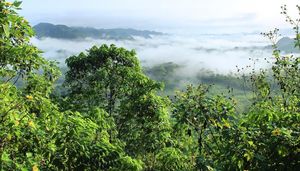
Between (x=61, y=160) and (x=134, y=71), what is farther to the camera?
(x=134, y=71)

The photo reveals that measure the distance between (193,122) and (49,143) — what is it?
3911mm

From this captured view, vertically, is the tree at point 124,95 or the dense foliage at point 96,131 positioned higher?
the dense foliage at point 96,131

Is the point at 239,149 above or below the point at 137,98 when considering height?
above

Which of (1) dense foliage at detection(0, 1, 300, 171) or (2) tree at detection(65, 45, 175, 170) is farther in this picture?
(2) tree at detection(65, 45, 175, 170)

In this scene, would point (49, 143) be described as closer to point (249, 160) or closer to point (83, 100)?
point (249, 160)

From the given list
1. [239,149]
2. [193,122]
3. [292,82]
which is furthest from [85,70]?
[239,149]

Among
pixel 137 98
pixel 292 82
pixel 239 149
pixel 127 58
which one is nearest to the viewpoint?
pixel 239 149

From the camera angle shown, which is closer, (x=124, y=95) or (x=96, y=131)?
(x=96, y=131)

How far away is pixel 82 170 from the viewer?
946cm

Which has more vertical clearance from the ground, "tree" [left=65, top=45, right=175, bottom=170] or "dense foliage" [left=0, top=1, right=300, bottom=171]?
"dense foliage" [left=0, top=1, right=300, bottom=171]

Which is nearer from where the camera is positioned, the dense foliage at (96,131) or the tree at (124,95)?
the dense foliage at (96,131)

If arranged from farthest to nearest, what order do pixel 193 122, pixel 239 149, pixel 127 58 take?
1. pixel 127 58
2. pixel 193 122
3. pixel 239 149

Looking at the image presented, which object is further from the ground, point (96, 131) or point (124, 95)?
point (96, 131)

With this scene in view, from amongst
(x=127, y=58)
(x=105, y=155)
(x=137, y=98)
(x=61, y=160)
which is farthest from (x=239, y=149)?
(x=127, y=58)
